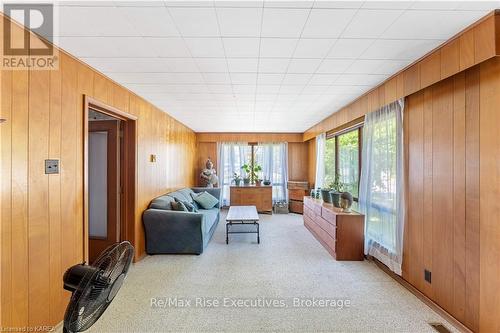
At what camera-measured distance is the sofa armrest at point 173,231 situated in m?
3.48

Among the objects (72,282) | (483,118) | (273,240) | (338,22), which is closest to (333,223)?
(273,240)

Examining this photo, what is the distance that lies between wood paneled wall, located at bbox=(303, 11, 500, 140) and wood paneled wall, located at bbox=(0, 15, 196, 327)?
3.32m

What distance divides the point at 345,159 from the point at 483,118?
2894mm

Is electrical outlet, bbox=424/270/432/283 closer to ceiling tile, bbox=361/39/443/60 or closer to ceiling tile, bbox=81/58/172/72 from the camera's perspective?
ceiling tile, bbox=361/39/443/60

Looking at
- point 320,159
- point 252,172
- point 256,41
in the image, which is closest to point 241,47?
point 256,41

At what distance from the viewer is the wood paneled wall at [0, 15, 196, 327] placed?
1.58 meters

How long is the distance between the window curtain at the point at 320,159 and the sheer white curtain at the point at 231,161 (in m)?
2.28

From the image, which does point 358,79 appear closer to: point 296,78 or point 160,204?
point 296,78

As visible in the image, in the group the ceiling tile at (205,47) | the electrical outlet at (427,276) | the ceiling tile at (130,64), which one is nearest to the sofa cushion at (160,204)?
the ceiling tile at (130,64)

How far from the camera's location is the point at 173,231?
3.50 meters

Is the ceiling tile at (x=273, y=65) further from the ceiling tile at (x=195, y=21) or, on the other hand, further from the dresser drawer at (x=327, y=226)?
the dresser drawer at (x=327, y=226)

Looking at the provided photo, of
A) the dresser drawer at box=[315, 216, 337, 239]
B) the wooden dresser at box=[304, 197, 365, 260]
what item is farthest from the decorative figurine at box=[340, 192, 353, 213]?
the dresser drawer at box=[315, 216, 337, 239]

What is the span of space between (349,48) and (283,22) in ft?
2.39

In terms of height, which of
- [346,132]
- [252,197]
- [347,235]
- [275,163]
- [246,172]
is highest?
[346,132]
